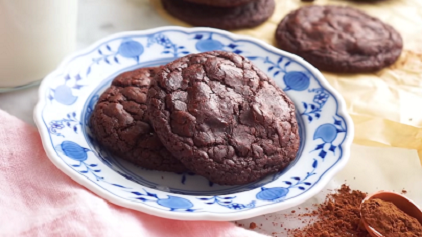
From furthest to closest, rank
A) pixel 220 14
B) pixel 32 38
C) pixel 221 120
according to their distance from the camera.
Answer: pixel 220 14, pixel 32 38, pixel 221 120

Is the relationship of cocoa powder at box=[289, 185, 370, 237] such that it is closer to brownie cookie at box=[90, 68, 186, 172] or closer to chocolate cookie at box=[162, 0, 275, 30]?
brownie cookie at box=[90, 68, 186, 172]

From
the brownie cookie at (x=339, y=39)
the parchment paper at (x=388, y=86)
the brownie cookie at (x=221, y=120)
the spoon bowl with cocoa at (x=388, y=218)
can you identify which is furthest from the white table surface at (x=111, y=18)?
the spoon bowl with cocoa at (x=388, y=218)

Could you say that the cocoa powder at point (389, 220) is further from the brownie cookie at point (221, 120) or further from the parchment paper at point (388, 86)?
the parchment paper at point (388, 86)

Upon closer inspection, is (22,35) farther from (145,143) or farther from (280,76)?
(280,76)

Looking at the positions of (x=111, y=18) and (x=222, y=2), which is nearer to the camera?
(x=222, y=2)

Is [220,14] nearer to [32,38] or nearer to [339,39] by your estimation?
[339,39]

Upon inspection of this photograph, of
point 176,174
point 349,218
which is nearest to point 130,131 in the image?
point 176,174
